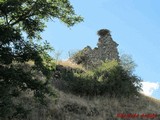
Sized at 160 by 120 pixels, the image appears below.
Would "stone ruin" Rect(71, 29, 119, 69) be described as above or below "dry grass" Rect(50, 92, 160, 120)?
above

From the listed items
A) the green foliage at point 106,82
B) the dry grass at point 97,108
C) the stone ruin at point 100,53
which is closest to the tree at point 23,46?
the dry grass at point 97,108

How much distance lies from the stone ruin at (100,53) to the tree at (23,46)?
71.0ft

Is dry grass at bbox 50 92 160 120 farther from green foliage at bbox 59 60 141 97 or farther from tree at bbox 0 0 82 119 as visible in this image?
tree at bbox 0 0 82 119

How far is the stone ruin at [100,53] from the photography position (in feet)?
145

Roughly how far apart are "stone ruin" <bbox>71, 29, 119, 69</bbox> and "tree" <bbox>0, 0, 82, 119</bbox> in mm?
21647

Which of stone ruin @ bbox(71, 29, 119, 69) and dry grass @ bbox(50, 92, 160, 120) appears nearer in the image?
dry grass @ bbox(50, 92, 160, 120)

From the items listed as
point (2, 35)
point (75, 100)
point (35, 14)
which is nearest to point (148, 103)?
point (75, 100)

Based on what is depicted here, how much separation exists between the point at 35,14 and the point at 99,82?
14.7 meters

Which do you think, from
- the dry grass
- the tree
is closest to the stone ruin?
the dry grass

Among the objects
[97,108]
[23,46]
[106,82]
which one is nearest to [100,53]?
[106,82]

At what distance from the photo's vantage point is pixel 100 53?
4478 cm

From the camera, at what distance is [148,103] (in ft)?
115

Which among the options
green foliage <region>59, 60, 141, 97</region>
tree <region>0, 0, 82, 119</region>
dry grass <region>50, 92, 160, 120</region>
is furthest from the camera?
green foliage <region>59, 60, 141, 97</region>

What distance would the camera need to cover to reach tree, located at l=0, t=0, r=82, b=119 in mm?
18984
